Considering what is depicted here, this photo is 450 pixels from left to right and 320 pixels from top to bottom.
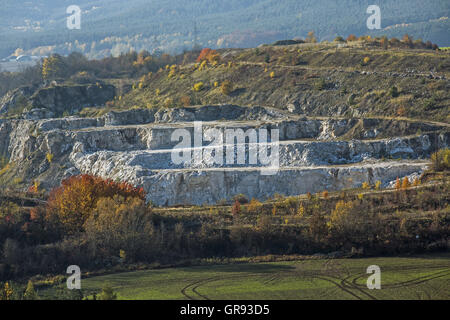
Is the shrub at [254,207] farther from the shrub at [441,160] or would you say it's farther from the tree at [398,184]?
the shrub at [441,160]

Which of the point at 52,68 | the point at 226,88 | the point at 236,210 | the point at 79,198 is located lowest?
the point at 236,210

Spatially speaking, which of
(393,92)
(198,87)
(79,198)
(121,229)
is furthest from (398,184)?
(198,87)

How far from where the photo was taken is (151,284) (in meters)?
32.8

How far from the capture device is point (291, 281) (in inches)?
1278

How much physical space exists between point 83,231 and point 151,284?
9742mm

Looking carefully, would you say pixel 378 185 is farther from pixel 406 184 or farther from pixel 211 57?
pixel 211 57

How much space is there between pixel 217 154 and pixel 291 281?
24.1 metres

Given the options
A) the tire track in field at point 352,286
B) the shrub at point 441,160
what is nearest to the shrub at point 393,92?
the shrub at point 441,160

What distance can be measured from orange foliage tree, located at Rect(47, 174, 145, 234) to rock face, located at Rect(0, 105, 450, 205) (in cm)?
789

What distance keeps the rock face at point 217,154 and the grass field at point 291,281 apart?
14.9 meters

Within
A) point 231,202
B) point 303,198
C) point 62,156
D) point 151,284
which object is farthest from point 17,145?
point 151,284

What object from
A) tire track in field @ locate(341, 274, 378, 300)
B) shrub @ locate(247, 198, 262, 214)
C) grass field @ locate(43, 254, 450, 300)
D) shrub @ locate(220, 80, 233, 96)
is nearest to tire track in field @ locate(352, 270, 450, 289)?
grass field @ locate(43, 254, 450, 300)

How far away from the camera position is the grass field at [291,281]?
30.4m

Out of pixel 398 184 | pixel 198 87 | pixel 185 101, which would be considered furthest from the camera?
pixel 198 87
